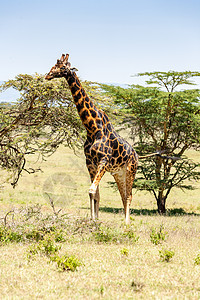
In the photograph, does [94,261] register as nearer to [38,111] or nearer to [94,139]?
[94,139]

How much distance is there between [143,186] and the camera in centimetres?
1892

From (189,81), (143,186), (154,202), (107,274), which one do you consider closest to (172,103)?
(189,81)

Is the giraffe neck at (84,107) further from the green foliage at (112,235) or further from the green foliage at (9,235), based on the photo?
the green foliage at (9,235)

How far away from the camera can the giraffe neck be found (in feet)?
30.2

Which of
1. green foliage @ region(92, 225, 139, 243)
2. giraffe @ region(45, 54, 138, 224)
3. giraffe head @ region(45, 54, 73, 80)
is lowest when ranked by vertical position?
green foliage @ region(92, 225, 139, 243)

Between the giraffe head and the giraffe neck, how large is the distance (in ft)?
0.75

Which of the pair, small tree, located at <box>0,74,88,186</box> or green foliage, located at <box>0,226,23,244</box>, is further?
small tree, located at <box>0,74,88,186</box>

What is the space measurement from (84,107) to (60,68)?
1186 mm

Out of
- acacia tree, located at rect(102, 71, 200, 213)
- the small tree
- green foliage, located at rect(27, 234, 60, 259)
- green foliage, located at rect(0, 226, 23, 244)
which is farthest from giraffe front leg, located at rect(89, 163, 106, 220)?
acacia tree, located at rect(102, 71, 200, 213)

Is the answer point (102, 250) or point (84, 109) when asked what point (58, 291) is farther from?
point (84, 109)

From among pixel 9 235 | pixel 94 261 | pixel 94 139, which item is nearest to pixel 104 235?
pixel 94 261

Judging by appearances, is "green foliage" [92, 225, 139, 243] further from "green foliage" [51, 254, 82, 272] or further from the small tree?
the small tree

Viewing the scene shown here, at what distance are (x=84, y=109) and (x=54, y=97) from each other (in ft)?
5.35

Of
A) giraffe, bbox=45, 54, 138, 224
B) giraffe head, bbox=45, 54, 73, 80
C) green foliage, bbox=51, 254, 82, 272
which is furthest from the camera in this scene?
giraffe, bbox=45, 54, 138, 224
